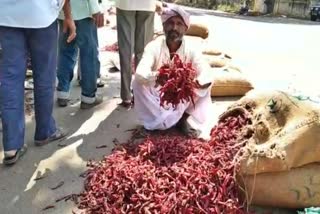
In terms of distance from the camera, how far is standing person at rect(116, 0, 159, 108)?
4.72 metres

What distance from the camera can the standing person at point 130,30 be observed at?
4723mm

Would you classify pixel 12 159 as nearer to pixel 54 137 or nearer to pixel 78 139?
pixel 54 137

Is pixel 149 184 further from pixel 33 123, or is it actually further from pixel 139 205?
pixel 33 123

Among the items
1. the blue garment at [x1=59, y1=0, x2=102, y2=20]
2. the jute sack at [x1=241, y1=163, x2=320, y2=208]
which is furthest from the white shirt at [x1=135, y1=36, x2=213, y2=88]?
the jute sack at [x1=241, y1=163, x2=320, y2=208]

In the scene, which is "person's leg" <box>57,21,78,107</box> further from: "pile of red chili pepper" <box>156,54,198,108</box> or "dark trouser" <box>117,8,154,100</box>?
"pile of red chili pepper" <box>156,54,198,108</box>

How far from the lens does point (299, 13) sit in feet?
96.9

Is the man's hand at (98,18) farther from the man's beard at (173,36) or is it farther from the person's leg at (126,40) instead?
the man's beard at (173,36)

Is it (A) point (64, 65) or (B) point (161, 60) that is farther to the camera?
(A) point (64, 65)

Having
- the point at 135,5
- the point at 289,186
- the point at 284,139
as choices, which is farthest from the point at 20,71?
the point at 289,186

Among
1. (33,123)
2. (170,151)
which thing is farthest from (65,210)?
→ (33,123)

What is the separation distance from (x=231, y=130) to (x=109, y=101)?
2.27 m

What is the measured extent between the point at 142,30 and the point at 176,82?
61.2 inches

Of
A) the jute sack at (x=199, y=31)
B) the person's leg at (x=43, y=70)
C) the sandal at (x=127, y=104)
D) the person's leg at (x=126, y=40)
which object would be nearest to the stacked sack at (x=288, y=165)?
the person's leg at (x=43, y=70)

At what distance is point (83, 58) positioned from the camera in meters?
4.75
